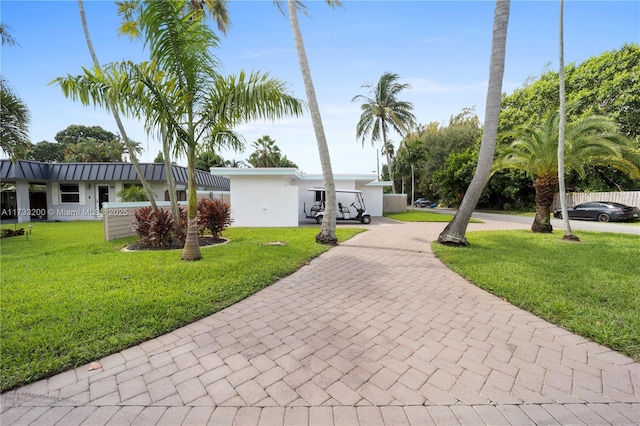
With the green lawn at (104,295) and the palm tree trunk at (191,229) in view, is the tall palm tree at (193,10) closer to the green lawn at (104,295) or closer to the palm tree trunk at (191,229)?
the palm tree trunk at (191,229)

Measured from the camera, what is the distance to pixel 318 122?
777 cm

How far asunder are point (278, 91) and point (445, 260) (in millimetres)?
5257

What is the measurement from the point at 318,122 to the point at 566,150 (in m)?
9.21

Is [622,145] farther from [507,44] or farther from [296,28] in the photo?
[296,28]

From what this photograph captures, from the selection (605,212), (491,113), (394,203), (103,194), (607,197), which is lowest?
(605,212)

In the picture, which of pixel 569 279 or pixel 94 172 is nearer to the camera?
pixel 569 279

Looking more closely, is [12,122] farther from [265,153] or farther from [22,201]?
[265,153]

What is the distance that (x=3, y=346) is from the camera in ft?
8.27

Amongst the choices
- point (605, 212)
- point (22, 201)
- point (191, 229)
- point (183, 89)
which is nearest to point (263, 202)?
point (191, 229)

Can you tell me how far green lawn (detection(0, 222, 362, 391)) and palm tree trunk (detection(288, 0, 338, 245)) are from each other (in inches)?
54.5

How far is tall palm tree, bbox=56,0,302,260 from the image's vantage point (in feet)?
16.0

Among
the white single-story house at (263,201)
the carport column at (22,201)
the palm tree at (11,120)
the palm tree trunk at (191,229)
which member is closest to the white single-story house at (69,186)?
the carport column at (22,201)

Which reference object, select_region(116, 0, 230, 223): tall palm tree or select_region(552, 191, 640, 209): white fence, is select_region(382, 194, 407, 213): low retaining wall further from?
select_region(116, 0, 230, 223): tall palm tree

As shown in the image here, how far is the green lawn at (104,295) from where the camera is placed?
99.6 inches
